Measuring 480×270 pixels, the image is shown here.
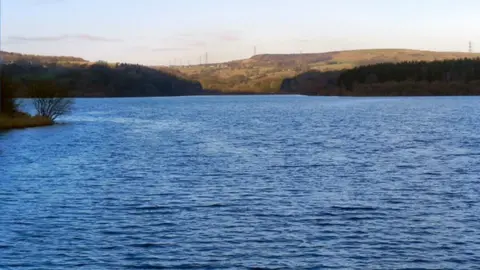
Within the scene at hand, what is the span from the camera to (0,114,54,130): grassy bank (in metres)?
74.7

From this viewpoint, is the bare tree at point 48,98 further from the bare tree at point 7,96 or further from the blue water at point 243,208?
the blue water at point 243,208

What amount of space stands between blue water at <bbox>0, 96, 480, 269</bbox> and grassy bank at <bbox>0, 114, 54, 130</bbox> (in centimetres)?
2603

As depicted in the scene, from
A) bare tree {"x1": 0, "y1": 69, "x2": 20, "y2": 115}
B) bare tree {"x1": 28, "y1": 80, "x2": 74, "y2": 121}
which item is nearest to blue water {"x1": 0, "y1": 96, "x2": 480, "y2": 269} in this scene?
bare tree {"x1": 0, "y1": 69, "x2": 20, "y2": 115}

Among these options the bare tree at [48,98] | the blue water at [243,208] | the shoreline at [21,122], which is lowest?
the blue water at [243,208]

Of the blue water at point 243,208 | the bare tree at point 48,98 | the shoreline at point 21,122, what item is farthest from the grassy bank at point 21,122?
the blue water at point 243,208

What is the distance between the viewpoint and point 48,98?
84.8m

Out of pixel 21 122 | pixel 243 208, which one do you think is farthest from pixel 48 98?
pixel 243 208

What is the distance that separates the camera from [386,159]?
42.6 metres

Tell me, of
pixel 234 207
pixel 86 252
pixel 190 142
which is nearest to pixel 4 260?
pixel 86 252

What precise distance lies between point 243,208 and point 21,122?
56.1 m

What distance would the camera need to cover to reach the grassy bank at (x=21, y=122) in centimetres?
7469

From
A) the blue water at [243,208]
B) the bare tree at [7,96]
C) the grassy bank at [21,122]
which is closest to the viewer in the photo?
the blue water at [243,208]

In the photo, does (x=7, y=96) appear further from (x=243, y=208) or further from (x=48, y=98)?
(x=243, y=208)

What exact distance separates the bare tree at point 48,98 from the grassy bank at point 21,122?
2.44m
